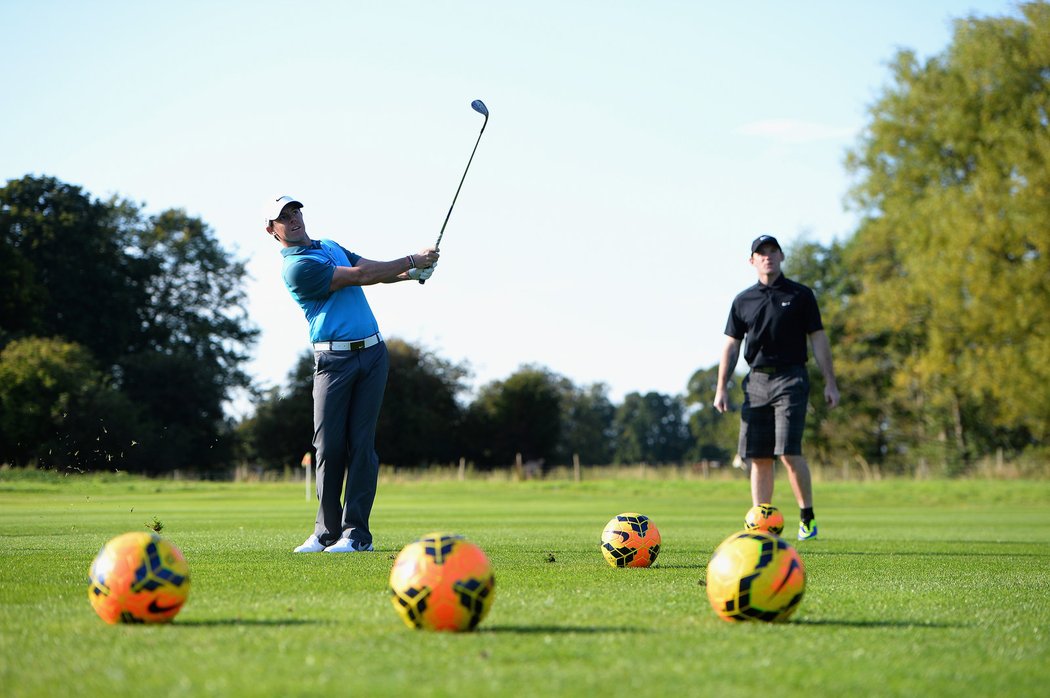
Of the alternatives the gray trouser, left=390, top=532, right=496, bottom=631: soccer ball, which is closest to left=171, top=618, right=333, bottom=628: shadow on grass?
left=390, top=532, right=496, bottom=631: soccer ball

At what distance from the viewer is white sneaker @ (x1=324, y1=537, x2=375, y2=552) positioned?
8.77 metres

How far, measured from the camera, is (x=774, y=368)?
11.0m

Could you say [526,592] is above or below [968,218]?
below

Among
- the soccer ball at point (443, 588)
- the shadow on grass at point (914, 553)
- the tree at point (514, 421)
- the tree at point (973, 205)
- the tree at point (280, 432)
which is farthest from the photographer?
the tree at point (514, 421)

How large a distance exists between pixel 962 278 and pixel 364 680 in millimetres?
38212

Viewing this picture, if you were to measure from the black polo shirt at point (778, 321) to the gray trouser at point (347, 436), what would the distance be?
3.89 meters

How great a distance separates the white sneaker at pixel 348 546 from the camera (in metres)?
8.77

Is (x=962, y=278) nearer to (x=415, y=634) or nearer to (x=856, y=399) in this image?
(x=856, y=399)

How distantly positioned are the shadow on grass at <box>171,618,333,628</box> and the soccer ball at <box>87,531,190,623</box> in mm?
99

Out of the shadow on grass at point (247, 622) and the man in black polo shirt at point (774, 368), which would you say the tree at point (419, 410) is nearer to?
the man in black polo shirt at point (774, 368)

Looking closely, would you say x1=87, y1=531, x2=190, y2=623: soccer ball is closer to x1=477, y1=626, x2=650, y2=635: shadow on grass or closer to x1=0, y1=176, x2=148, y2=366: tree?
x1=477, y1=626, x2=650, y2=635: shadow on grass

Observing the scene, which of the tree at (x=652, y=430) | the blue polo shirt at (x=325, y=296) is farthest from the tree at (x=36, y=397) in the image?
the tree at (x=652, y=430)

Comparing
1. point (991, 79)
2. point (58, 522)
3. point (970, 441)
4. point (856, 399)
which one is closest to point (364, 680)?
point (58, 522)

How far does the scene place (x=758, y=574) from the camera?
5.08 meters
